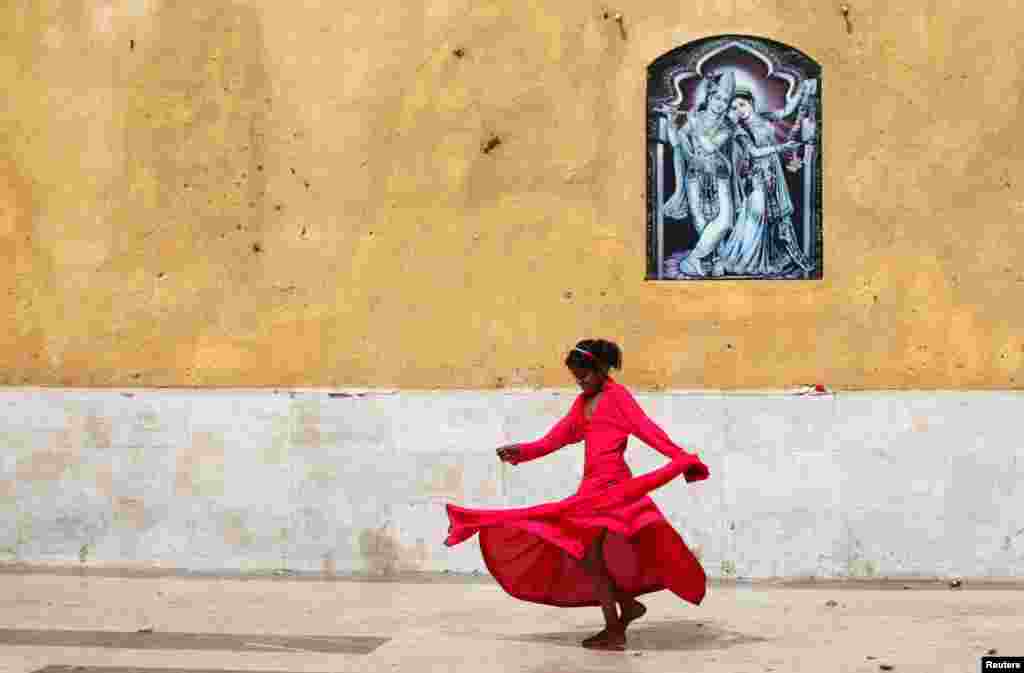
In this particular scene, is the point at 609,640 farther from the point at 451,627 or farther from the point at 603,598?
the point at 451,627

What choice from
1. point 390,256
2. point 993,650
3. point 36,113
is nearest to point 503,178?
point 390,256

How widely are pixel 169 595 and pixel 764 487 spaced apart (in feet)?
12.6

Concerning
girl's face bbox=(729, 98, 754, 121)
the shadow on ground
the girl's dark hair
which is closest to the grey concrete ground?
the shadow on ground

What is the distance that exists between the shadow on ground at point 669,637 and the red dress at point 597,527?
221mm

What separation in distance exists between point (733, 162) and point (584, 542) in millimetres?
4040

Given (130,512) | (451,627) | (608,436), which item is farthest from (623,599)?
(130,512)

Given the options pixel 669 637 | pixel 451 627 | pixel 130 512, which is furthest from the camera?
pixel 130 512

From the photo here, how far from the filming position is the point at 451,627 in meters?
10.2

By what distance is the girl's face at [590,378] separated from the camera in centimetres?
966

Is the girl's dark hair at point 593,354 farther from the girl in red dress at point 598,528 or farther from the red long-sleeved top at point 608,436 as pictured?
the red long-sleeved top at point 608,436

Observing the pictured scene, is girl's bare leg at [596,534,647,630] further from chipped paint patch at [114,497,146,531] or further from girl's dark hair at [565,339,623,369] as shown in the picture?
chipped paint patch at [114,497,146,531]

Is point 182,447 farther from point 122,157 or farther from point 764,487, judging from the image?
point 764,487

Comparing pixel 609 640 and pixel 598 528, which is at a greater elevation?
pixel 598 528

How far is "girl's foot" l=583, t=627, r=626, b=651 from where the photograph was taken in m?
9.36
